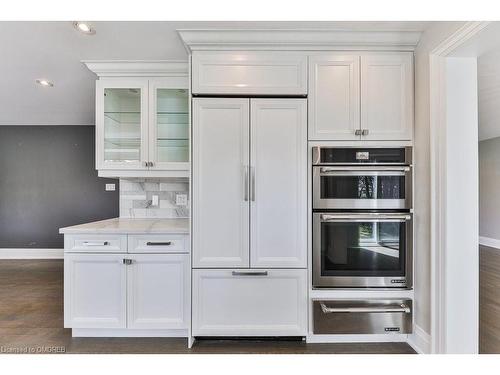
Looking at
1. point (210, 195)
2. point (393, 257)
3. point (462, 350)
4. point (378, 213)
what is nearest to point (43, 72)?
point (210, 195)

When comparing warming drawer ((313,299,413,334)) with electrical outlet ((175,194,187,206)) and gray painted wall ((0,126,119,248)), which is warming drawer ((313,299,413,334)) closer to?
electrical outlet ((175,194,187,206))

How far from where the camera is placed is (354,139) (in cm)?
203

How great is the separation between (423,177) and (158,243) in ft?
6.53

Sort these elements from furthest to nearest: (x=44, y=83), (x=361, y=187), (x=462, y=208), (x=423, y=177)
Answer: (x=44, y=83)
(x=361, y=187)
(x=423, y=177)
(x=462, y=208)

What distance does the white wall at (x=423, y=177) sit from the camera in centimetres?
186

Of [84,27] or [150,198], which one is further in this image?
[150,198]

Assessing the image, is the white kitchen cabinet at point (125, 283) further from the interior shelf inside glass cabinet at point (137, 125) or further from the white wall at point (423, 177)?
the white wall at point (423, 177)

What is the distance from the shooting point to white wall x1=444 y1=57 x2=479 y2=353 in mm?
1721

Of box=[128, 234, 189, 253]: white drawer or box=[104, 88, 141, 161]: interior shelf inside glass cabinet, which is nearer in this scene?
box=[128, 234, 189, 253]: white drawer

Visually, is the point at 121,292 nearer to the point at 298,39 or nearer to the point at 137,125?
the point at 137,125

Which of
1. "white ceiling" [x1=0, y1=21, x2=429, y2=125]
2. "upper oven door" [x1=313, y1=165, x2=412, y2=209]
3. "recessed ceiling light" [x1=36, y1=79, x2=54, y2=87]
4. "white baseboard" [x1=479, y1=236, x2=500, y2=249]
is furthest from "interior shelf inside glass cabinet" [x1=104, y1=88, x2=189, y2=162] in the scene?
"white baseboard" [x1=479, y1=236, x2=500, y2=249]

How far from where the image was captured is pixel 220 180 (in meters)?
2.02

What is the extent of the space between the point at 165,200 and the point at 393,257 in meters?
2.21

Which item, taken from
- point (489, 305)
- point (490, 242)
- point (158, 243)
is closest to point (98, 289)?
point (158, 243)
